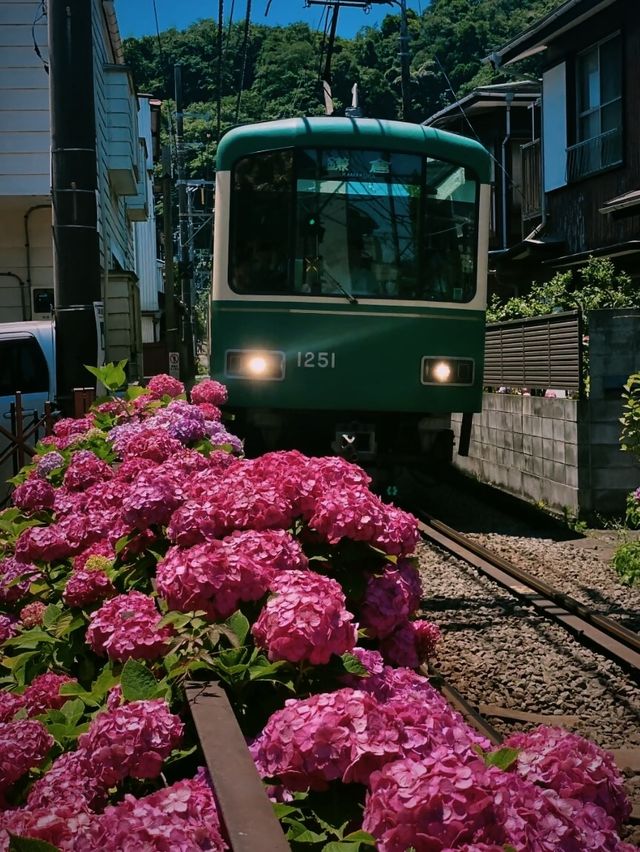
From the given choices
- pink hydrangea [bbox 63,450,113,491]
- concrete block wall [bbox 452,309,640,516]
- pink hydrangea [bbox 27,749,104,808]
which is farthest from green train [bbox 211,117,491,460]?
pink hydrangea [bbox 27,749,104,808]

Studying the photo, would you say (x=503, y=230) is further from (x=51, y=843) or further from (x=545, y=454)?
(x=51, y=843)

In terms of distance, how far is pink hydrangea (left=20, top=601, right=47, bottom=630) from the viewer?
10.2 ft

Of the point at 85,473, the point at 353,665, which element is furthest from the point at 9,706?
the point at 85,473

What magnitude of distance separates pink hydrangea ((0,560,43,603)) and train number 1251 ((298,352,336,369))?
19.4 ft

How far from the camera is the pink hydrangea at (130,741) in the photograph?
6.07 feet

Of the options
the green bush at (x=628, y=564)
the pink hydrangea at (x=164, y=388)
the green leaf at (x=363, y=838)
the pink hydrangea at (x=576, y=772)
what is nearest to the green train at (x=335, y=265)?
the green bush at (x=628, y=564)

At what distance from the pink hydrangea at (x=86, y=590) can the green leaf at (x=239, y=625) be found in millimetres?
710

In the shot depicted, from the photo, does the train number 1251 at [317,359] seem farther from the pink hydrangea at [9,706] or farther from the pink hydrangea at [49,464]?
the pink hydrangea at [9,706]

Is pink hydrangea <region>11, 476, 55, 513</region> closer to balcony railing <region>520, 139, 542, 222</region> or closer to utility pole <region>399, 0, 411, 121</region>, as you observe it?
utility pole <region>399, 0, 411, 121</region>

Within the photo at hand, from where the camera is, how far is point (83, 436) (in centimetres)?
519

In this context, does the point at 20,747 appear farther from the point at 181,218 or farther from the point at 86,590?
the point at 181,218

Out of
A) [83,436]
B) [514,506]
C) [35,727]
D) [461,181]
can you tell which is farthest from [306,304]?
[35,727]

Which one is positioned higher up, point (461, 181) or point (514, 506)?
point (461, 181)

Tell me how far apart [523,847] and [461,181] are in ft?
28.8
